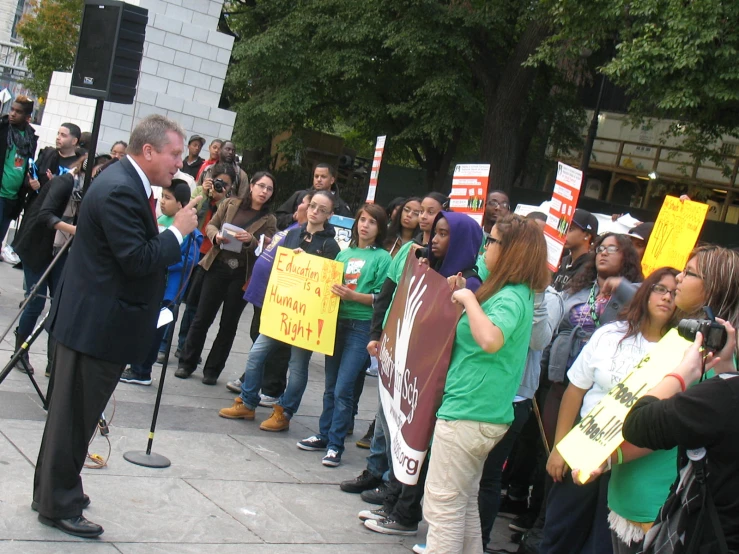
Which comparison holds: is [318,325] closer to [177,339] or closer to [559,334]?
[559,334]

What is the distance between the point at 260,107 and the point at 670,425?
20233 mm

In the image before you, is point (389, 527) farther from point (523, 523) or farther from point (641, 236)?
point (641, 236)

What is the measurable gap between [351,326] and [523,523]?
1.94 m

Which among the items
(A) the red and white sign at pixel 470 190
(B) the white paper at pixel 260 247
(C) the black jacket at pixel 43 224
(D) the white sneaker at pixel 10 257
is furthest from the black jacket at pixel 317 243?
(D) the white sneaker at pixel 10 257

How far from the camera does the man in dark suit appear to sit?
184 inches

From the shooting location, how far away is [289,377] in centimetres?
747

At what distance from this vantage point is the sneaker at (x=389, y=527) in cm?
575

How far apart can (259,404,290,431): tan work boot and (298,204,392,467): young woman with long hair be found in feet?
1.24

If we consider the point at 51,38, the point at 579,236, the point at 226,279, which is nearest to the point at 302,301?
the point at 226,279

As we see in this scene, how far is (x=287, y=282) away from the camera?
24.9ft

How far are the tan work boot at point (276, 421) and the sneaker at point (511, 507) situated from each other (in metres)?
1.93

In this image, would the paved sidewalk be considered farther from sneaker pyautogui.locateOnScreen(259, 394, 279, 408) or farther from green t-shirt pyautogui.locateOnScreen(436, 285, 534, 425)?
green t-shirt pyautogui.locateOnScreen(436, 285, 534, 425)

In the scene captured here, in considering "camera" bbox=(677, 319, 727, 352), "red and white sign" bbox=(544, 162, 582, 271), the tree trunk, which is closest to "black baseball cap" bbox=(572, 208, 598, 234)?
"red and white sign" bbox=(544, 162, 582, 271)

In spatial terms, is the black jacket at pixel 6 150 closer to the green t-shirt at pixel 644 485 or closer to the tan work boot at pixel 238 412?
the tan work boot at pixel 238 412
